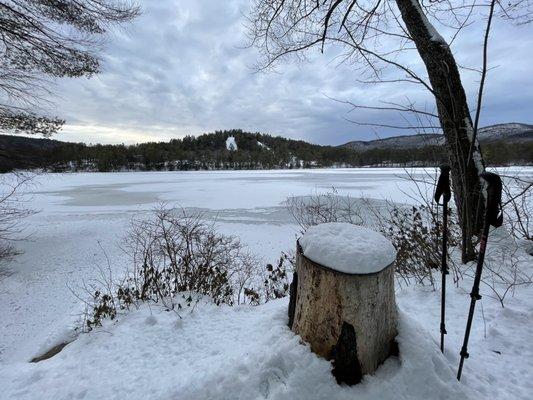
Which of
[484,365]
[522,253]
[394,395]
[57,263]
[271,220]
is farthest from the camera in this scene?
[271,220]

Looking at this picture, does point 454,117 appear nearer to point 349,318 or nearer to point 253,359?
point 349,318

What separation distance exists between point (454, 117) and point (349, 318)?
3.37m

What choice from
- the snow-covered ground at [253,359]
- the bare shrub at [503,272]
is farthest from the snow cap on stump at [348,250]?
the bare shrub at [503,272]

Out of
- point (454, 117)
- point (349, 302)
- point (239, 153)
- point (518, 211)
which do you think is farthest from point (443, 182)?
point (239, 153)

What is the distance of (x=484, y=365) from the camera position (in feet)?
7.26

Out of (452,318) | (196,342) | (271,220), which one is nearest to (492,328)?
(452,318)

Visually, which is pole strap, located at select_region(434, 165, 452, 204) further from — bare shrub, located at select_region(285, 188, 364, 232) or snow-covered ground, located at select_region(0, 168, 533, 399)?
bare shrub, located at select_region(285, 188, 364, 232)

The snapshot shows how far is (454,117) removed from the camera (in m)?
4.11

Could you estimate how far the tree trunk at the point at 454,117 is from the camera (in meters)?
4.01

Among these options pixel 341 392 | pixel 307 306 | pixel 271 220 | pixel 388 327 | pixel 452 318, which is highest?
pixel 307 306

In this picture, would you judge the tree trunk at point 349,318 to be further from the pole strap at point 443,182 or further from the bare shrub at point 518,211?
the bare shrub at point 518,211

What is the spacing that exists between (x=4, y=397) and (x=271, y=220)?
11.5m

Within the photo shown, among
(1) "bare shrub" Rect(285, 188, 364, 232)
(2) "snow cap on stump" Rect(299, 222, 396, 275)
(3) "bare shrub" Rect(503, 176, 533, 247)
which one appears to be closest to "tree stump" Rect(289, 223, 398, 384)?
(2) "snow cap on stump" Rect(299, 222, 396, 275)

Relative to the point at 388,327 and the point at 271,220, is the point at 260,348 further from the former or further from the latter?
Answer: the point at 271,220
